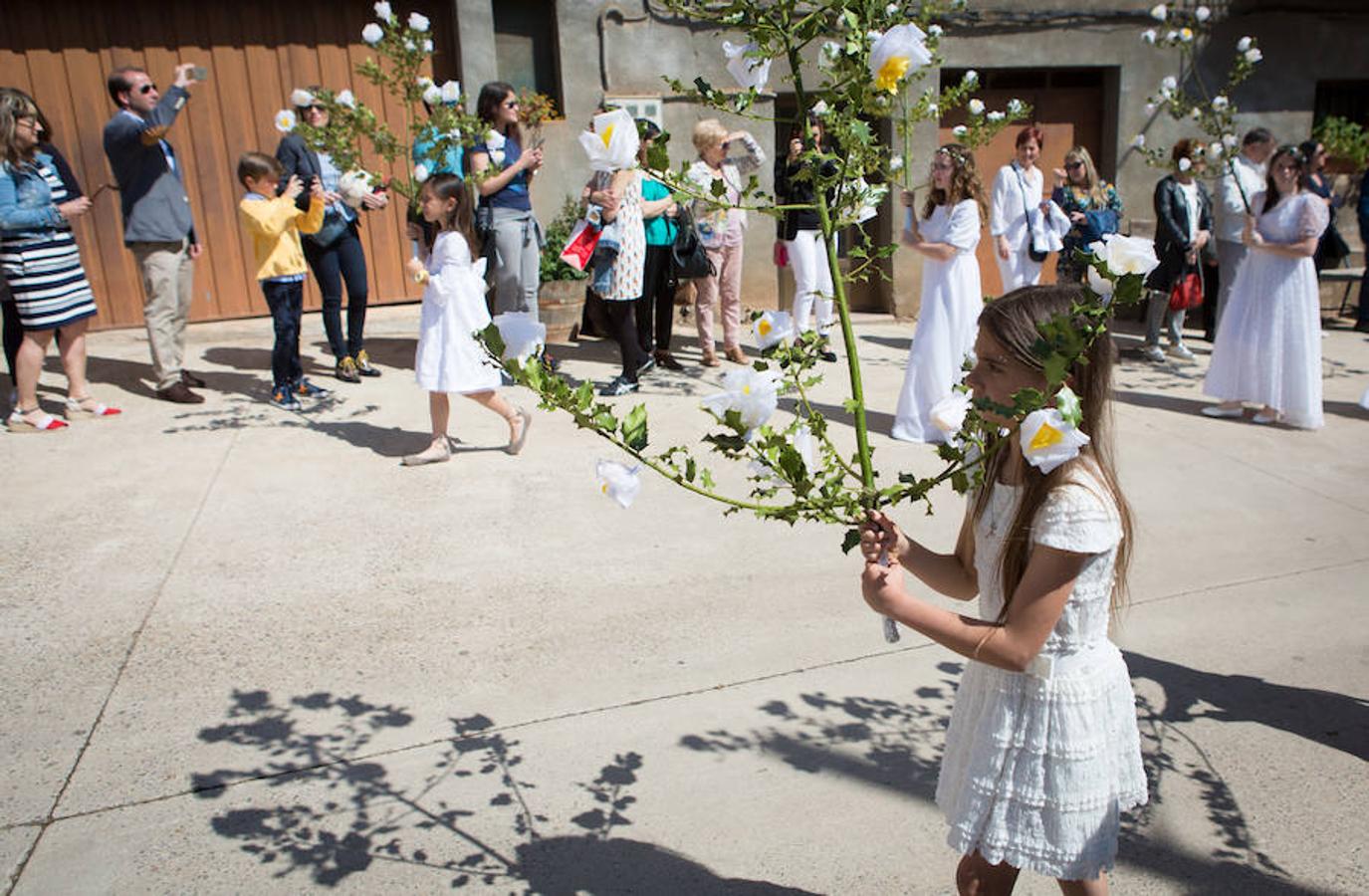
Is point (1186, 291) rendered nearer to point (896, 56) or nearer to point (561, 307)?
point (561, 307)

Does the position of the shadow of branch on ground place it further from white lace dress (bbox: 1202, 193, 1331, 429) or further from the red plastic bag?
white lace dress (bbox: 1202, 193, 1331, 429)

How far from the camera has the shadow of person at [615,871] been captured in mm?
2473

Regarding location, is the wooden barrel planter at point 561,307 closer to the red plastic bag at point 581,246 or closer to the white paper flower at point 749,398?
the red plastic bag at point 581,246

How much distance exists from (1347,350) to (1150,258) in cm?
877

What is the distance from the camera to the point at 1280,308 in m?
6.27

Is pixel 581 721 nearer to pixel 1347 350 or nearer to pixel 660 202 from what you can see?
pixel 660 202

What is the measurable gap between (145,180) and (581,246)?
276cm

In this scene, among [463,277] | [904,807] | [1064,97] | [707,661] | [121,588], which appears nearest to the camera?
[904,807]

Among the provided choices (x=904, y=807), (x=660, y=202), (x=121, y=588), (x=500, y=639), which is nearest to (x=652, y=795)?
(x=904, y=807)

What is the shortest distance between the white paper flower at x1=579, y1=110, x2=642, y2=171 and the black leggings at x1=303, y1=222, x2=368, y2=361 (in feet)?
18.4

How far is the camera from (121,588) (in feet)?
13.5

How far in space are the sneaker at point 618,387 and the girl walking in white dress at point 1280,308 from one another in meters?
3.90

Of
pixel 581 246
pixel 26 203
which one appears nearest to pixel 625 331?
pixel 581 246

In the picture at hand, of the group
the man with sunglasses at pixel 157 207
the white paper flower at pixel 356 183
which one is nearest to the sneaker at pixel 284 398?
the man with sunglasses at pixel 157 207
